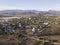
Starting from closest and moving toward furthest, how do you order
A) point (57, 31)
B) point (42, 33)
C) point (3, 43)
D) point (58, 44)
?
point (3, 43) < point (58, 44) < point (42, 33) < point (57, 31)

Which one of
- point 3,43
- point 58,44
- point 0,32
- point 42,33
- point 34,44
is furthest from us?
point 42,33

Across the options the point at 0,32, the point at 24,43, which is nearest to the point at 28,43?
the point at 24,43

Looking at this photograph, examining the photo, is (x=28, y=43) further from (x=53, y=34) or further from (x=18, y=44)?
(x=53, y=34)

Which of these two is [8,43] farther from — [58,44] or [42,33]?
[42,33]

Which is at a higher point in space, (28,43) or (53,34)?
(28,43)

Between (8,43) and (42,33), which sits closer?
(8,43)

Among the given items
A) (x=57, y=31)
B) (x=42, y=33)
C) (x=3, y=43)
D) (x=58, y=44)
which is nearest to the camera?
(x=3, y=43)

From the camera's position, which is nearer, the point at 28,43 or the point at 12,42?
the point at 28,43

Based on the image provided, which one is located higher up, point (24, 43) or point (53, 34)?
point (24, 43)

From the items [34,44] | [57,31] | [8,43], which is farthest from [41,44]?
[57,31]
